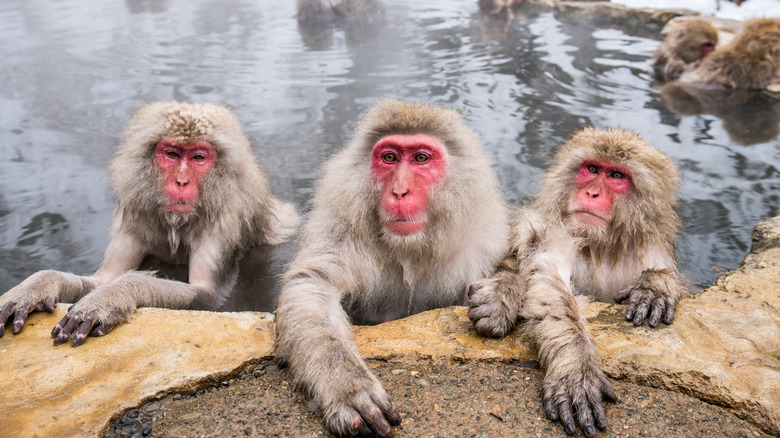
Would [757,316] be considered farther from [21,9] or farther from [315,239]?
[21,9]

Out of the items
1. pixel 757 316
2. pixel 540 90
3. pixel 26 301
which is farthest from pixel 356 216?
pixel 540 90

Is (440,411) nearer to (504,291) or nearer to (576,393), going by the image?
(576,393)

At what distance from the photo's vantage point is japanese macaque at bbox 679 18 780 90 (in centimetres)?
928

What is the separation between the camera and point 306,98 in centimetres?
864

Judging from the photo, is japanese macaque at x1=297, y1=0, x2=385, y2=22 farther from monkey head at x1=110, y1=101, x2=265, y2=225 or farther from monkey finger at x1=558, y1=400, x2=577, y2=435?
monkey finger at x1=558, y1=400, x2=577, y2=435

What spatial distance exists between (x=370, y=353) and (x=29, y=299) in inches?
69.1

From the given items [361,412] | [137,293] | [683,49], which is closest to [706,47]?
[683,49]

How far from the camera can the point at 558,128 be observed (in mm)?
7668

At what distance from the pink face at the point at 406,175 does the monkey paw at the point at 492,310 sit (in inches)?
18.0

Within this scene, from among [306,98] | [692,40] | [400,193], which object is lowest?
[306,98]

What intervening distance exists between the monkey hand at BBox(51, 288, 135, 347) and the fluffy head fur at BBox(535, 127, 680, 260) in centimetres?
241

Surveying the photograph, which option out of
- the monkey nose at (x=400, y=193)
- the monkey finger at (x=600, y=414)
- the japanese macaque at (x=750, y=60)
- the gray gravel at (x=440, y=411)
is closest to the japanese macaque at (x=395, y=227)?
the monkey nose at (x=400, y=193)

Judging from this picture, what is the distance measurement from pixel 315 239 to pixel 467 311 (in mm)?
907

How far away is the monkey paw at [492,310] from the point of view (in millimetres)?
3168
